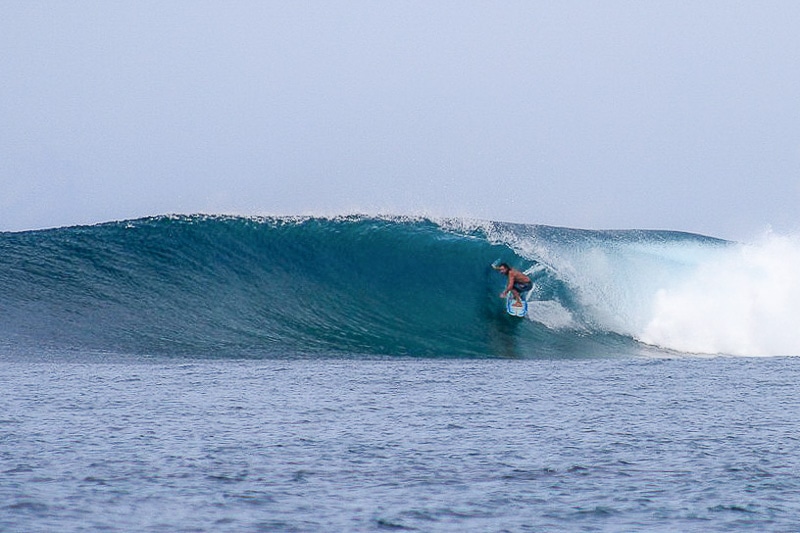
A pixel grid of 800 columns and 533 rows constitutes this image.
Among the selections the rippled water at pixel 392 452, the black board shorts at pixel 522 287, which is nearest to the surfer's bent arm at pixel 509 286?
the black board shorts at pixel 522 287

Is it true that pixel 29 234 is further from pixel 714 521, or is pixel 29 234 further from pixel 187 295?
pixel 714 521

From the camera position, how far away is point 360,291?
15133 mm

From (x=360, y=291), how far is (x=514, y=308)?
→ 2.39m

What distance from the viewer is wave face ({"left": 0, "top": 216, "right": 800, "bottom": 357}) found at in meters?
12.9

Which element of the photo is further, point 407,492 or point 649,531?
point 407,492

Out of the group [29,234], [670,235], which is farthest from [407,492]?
[670,235]

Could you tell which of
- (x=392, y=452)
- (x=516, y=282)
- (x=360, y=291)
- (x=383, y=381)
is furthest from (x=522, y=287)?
(x=392, y=452)

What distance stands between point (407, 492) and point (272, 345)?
26.3ft

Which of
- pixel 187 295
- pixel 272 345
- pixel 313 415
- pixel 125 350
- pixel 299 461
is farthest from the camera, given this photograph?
pixel 187 295

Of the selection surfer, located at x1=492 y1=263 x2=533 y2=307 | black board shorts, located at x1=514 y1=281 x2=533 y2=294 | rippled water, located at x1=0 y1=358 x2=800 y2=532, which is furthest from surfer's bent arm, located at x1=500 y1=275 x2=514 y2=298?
rippled water, located at x1=0 y1=358 x2=800 y2=532

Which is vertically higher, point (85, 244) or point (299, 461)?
point (85, 244)

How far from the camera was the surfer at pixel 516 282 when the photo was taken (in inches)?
577

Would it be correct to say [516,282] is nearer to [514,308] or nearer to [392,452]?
[514,308]

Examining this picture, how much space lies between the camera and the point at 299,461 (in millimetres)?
5457
